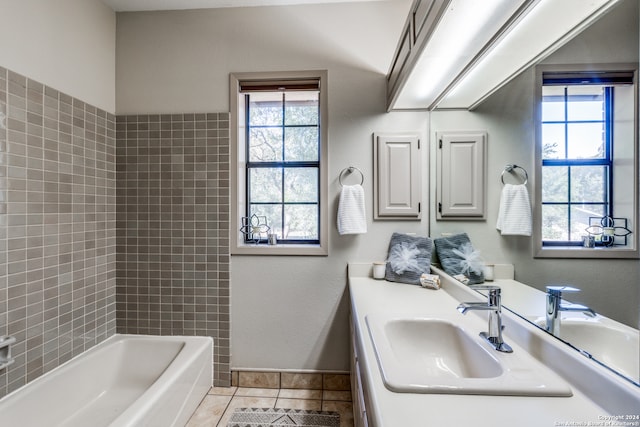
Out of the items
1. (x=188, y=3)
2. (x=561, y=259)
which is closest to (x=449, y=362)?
(x=561, y=259)

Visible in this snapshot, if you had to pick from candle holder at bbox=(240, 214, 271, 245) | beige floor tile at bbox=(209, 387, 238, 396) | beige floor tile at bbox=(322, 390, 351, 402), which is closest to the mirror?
beige floor tile at bbox=(322, 390, 351, 402)

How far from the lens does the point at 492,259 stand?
4.17ft

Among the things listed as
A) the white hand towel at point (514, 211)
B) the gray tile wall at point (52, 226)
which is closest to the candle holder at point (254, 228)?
the gray tile wall at point (52, 226)

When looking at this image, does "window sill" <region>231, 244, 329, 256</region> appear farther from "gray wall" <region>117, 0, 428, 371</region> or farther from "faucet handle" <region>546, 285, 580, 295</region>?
"faucet handle" <region>546, 285, 580, 295</region>

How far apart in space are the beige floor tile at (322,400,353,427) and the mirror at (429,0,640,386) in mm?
1167

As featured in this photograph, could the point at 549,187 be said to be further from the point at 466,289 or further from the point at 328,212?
the point at 328,212

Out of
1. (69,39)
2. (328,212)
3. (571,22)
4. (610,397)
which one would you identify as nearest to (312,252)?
(328,212)

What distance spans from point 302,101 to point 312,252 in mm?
1165

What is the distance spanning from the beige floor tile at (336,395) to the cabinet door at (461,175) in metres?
1.35

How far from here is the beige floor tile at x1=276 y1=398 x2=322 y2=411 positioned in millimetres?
1761

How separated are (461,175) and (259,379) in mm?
1911

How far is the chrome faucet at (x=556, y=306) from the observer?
2.62 feet

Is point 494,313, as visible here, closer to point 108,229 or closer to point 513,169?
point 513,169

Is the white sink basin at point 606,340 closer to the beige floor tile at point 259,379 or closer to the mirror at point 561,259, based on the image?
the mirror at point 561,259
